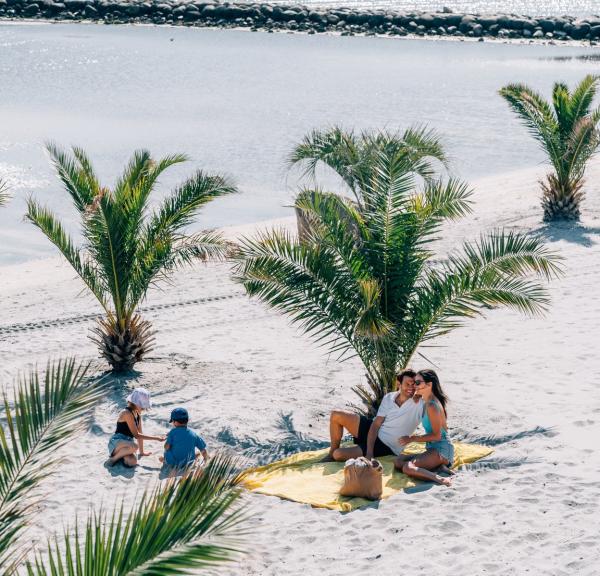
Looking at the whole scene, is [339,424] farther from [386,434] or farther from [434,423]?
[434,423]

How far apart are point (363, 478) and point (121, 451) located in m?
1.99

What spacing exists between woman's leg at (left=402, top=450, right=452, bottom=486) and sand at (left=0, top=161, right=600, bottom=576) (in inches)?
5.3

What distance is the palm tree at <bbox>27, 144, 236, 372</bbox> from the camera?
1052 cm

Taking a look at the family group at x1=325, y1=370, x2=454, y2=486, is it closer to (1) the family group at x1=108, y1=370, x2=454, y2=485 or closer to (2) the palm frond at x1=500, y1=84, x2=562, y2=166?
(1) the family group at x1=108, y1=370, x2=454, y2=485

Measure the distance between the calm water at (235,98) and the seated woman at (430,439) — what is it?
1129 cm

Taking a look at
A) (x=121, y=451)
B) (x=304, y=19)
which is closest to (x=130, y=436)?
(x=121, y=451)

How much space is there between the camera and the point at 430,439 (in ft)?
26.6

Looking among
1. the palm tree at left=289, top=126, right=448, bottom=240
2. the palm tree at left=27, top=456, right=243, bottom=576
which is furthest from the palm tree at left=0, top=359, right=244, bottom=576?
the palm tree at left=289, top=126, right=448, bottom=240

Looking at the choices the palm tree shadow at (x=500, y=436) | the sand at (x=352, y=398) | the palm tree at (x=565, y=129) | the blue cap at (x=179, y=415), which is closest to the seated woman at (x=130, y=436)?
the sand at (x=352, y=398)

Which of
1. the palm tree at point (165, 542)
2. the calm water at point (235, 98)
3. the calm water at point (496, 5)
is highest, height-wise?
the calm water at point (496, 5)

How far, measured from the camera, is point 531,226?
1730 cm

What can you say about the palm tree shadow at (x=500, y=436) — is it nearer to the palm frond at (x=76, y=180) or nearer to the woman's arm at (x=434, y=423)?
the woman's arm at (x=434, y=423)

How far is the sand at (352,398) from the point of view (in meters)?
6.88

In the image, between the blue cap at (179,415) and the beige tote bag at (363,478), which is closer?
the beige tote bag at (363,478)
